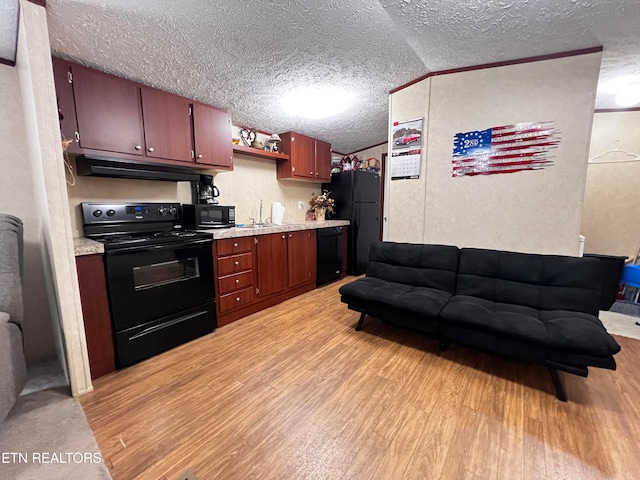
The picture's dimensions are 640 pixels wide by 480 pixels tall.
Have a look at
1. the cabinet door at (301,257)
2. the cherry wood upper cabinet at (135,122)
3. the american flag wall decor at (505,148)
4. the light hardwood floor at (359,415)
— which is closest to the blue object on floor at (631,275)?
the light hardwood floor at (359,415)

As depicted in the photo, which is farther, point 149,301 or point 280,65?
point 280,65

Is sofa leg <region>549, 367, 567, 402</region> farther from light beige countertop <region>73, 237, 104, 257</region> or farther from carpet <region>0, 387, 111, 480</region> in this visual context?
light beige countertop <region>73, 237, 104, 257</region>

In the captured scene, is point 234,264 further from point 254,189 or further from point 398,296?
point 398,296

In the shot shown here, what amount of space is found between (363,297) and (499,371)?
1.14m

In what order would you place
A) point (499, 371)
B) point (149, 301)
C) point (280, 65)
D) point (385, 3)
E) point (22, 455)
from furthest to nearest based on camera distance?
point (280, 65) → point (149, 301) → point (499, 371) → point (385, 3) → point (22, 455)

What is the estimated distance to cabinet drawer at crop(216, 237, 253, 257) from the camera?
2648 millimetres

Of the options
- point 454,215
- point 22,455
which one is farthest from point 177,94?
point 454,215

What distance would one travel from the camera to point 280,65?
2.34 meters

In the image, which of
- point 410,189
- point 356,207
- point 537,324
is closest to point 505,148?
point 410,189

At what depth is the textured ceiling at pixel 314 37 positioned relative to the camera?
1.65m

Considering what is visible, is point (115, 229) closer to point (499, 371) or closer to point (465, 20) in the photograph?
point (465, 20)

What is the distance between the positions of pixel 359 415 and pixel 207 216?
231 cm

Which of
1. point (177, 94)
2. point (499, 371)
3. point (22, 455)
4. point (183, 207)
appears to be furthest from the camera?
point (183, 207)

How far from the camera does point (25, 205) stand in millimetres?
2025
